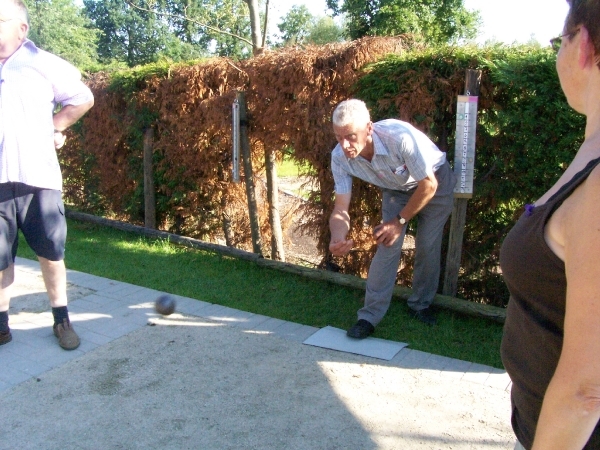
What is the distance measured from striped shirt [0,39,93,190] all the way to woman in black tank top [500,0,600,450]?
11.7 ft

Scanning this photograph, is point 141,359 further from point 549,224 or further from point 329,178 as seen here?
point 549,224

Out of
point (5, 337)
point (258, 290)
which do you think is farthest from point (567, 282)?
point (258, 290)

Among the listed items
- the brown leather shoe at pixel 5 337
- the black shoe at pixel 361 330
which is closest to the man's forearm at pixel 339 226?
the black shoe at pixel 361 330

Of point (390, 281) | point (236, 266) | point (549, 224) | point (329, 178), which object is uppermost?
point (549, 224)

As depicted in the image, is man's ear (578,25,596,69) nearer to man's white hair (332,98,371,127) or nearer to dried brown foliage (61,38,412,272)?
man's white hair (332,98,371,127)

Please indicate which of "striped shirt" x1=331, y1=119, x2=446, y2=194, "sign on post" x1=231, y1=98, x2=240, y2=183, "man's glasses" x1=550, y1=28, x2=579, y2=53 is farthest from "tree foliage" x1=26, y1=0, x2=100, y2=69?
"man's glasses" x1=550, y1=28, x2=579, y2=53

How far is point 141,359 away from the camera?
13.5 feet

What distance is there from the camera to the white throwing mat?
416cm

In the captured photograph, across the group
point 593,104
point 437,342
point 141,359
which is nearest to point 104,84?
point 141,359

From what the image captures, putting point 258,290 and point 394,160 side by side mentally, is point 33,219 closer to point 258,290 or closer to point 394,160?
point 258,290

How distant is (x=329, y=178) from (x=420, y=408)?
281cm

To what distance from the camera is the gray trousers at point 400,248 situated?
446cm

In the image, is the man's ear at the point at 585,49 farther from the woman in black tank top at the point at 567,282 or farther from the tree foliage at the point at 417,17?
the tree foliage at the point at 417,17

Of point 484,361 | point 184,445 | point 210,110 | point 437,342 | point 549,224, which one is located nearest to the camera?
point 549,224
